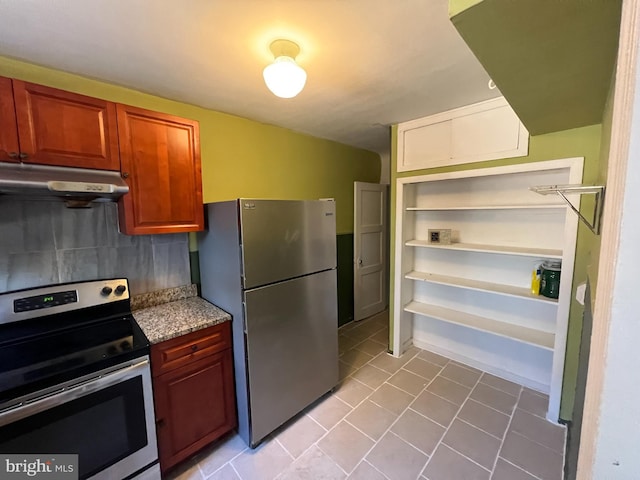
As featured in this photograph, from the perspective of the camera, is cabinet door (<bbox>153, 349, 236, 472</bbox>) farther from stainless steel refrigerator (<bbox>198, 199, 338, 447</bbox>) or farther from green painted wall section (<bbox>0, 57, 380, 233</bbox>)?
green painted wall section (<bbox>0, 57, 380, 233</bbox>)

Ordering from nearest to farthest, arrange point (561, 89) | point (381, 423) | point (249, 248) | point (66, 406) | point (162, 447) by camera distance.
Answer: point (561, 89)
point (66, 406)
point (162, 447)
point (249, 248)
point (381, 423)

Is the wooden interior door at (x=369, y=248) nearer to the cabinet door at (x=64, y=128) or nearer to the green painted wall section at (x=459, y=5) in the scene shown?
the cabinet door at (x=64, y=128)

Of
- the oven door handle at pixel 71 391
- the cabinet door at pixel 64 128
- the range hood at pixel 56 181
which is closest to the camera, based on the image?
the oven door handle at pixel 71 391

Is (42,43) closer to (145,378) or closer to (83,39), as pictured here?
(83,39)

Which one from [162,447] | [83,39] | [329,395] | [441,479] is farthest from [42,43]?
[441,479]

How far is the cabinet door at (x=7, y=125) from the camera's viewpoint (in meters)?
1.22

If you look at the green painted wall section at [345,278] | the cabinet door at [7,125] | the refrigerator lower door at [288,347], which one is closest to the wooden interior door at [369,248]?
the green painted wall section at [345,278]

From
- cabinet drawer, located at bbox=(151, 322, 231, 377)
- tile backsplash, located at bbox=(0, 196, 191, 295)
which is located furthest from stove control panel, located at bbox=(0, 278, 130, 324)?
cabinet drawer, located at bbox=(151, 322, 231, 377)

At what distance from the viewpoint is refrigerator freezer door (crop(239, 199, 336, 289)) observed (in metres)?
1.61

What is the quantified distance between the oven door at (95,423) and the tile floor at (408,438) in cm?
41

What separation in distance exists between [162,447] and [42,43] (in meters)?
2.20

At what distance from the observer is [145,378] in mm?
1381

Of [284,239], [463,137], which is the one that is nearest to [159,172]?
[284,239]

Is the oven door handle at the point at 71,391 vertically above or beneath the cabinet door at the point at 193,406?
above
